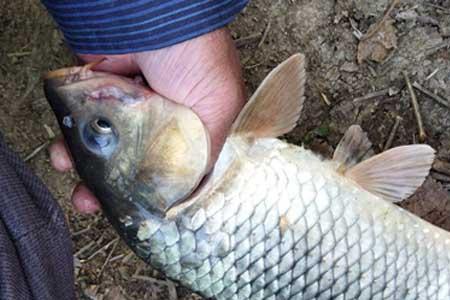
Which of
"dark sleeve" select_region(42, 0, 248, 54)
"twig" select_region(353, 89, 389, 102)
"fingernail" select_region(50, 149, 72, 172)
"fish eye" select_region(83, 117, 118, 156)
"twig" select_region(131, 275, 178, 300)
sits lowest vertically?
"twig" select_region(131, 275, 178, 300)

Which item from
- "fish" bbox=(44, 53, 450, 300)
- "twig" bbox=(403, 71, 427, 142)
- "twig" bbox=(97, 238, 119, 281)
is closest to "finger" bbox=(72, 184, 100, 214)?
"fish" bbox=(44, 53, 450, 300)

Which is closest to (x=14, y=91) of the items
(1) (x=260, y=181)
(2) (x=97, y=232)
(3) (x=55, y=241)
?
(2) (x=97, y=232)

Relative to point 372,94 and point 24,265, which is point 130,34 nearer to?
point 24,265

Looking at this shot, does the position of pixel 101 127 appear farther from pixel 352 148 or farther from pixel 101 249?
pixel 101 249

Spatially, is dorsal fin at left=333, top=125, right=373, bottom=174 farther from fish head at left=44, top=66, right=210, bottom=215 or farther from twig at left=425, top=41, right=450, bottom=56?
twig at left=425, top=41, right=450, bottom=56

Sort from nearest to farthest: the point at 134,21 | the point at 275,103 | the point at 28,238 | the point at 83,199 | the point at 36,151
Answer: the point at 134,21 → the point at 275,103 → the point at 28,238 → the point at 83,199 → the point at 36,151

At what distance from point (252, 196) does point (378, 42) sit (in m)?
0.89

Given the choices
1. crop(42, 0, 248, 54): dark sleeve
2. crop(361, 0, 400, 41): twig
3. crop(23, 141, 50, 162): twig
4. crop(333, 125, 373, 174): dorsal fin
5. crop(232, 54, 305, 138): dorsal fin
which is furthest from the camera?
crop(23, 141, 50, 162): twig

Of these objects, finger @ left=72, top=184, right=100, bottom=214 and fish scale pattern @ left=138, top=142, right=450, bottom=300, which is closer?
fish scale pattern @ left=138, top=142, right=450, bottom=300

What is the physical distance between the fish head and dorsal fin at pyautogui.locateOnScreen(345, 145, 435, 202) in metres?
0.44

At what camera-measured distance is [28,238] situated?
2.18 metres

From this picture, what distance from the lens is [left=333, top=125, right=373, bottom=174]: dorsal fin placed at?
7.16ft

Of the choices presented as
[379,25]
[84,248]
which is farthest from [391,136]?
[84,248]

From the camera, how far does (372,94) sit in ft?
8.76
